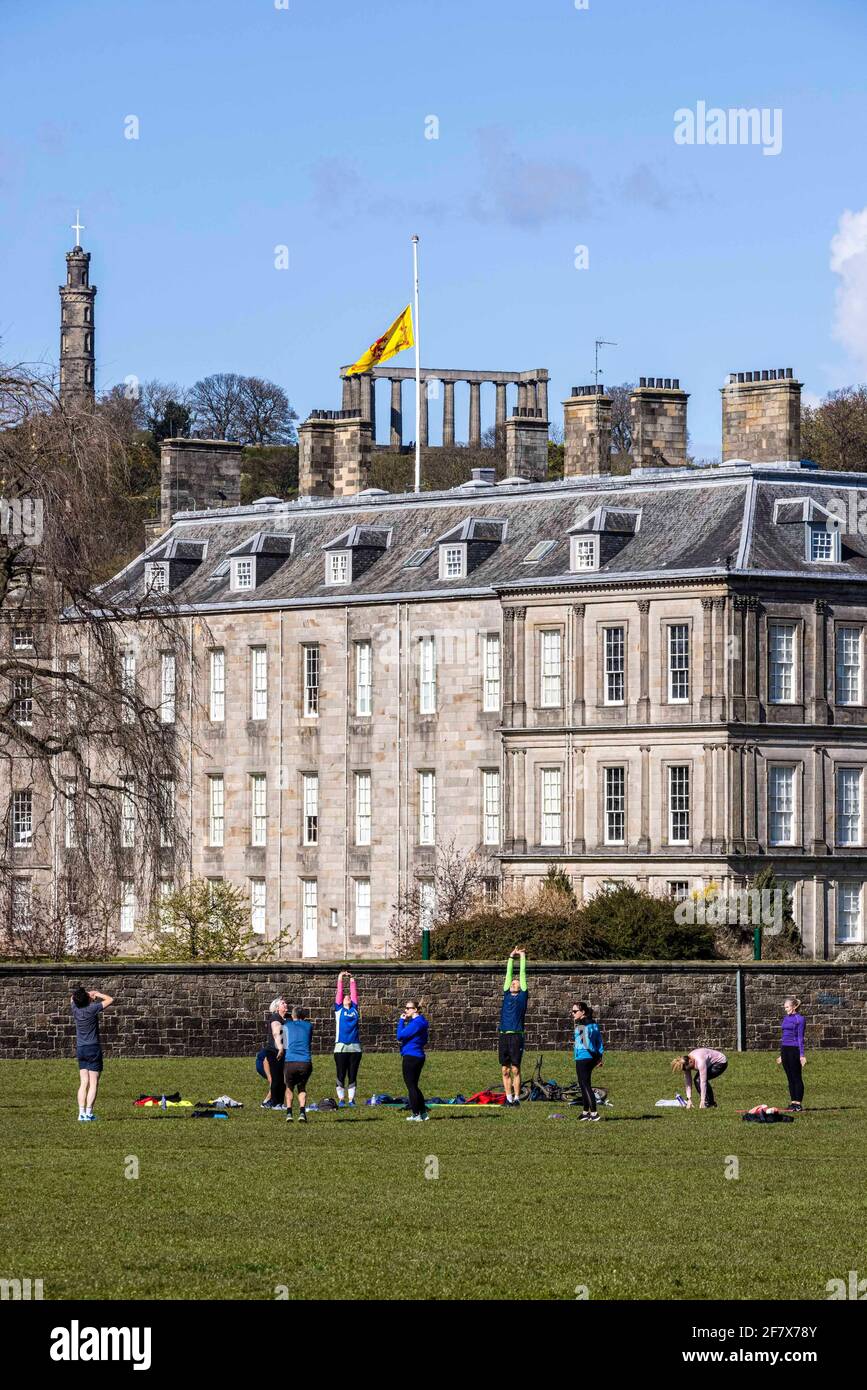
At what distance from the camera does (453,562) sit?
79250 mm

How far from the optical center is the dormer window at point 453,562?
7900 cm

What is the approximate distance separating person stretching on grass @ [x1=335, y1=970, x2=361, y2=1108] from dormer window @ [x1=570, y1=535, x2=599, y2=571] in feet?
120

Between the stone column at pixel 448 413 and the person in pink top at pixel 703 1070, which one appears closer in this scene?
the person in pink top at pixel 703 1070

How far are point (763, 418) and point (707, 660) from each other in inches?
338

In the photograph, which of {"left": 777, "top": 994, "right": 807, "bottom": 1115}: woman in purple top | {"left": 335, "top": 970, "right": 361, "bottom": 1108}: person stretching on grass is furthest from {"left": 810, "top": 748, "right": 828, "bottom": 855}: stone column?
{"left": 335, "top": 970, "right": 361, "bottom": 1108}: person stretching on grass

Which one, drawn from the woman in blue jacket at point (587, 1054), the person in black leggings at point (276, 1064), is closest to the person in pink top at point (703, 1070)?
the woman in blue jacket at point (587, 1054)

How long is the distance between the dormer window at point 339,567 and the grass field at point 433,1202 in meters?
40.8

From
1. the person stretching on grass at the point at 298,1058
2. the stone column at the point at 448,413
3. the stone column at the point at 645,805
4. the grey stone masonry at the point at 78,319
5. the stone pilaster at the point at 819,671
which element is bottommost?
the person stretching on grass at the point at 298,1058

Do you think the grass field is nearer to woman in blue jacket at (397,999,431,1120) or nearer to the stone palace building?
woman in blue jacket at (397,999,431,1120)

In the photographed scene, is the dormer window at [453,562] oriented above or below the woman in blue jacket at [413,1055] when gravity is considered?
above

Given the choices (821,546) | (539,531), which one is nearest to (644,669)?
(821,546)

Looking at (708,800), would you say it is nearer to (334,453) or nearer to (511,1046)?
(334,453)

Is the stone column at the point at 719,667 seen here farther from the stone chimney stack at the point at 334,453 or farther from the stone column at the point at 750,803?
the stone chimney stack at the point at 334,453
